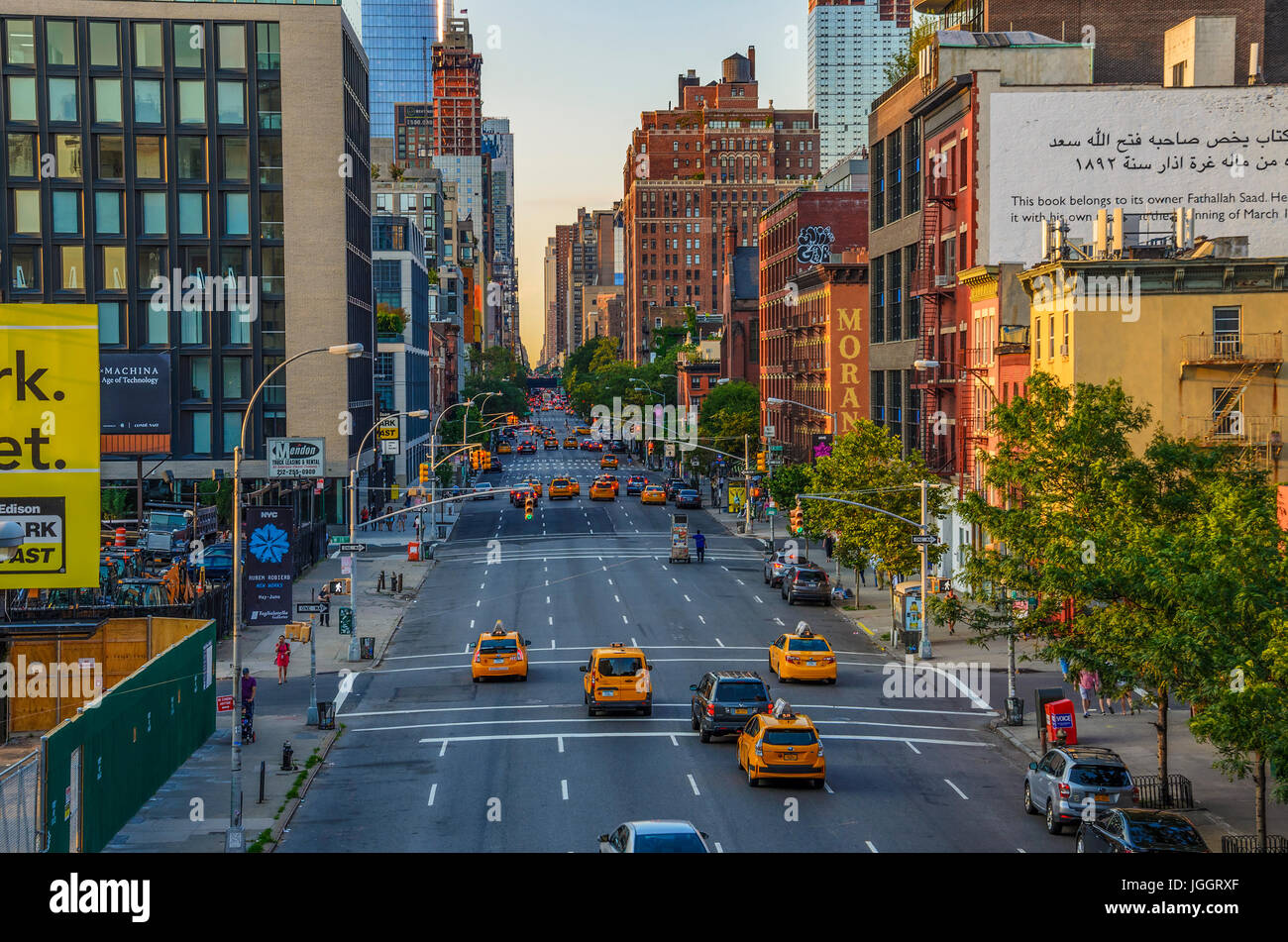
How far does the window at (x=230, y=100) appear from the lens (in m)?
87.2

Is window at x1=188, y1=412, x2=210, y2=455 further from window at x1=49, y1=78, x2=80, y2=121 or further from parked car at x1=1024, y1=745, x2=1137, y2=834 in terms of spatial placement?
parked car at x1=1024, y1=745, x2=1137, y2=834

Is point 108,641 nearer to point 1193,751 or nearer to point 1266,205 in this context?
point 1193,751

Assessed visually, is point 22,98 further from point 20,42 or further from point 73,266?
point 73,266

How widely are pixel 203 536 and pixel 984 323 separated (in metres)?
35.7

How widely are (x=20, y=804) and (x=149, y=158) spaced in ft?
237

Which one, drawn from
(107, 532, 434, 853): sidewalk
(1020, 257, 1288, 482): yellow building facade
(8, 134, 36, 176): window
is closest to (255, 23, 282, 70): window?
(8, 134, 36, 176): window

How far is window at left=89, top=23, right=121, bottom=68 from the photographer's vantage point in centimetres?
8538

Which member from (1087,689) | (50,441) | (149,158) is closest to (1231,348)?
(1087,689)

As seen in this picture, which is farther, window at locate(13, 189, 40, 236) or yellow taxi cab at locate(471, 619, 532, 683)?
window at locate(13, 189, 40, 236)

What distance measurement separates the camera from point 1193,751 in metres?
34.7

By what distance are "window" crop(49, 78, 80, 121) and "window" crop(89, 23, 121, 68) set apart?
6.34 feet
